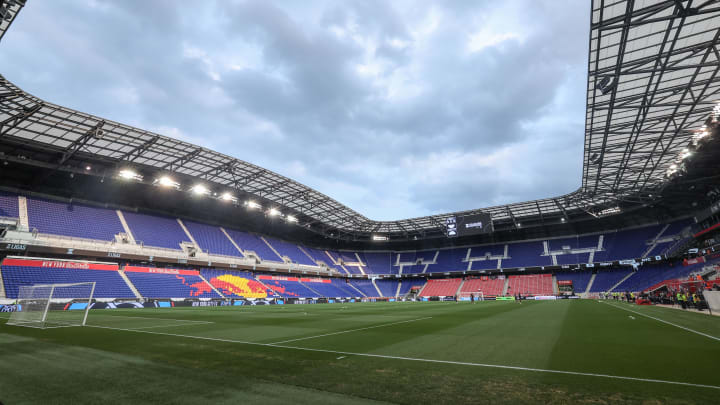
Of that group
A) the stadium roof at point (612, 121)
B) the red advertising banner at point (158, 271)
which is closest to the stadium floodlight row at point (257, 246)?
the red advertising banner at point (158, 271)

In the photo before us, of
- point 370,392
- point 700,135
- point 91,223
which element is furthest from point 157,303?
point 700,135

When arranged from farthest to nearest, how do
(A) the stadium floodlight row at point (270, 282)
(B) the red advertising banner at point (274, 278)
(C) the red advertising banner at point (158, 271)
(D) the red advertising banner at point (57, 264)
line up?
1. (B) the red advertising banner at point (274, 278)
2. (C) the red advertising banner at point (158, 271)
3. (A) the stadium floodlight row at point (270, 282)
4. (D) the red advertising banner at point (57, 264)

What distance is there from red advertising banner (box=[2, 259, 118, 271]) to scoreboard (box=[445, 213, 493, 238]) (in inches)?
1618

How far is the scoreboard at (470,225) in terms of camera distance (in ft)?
138

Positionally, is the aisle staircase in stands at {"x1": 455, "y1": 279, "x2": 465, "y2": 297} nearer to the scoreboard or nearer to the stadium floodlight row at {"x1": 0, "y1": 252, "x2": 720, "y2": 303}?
the stadium floodlight row at {"x1": 0, "y1": 252, "x2": 720, "y2": 303}

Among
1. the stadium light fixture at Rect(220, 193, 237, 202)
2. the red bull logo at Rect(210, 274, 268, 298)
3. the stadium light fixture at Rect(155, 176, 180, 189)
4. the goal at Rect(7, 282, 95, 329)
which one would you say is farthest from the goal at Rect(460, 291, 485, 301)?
the goal at Rect(7, 282, 95, 329)

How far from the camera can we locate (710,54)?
51.6 ft

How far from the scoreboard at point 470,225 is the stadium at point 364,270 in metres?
0.30

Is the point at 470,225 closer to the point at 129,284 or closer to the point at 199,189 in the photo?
the point at 199,189

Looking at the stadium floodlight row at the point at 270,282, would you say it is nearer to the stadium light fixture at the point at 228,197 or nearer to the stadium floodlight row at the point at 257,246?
the stadium floodlight row at the point at 257,246

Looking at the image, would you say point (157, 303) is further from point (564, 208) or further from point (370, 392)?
point (564, 208)

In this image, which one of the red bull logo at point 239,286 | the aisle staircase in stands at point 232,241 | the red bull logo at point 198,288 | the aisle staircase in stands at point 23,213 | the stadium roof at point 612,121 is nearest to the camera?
the stadium roof at point 612,121

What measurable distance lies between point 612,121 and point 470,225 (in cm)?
2377

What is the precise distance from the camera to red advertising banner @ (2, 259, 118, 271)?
1008 inches
